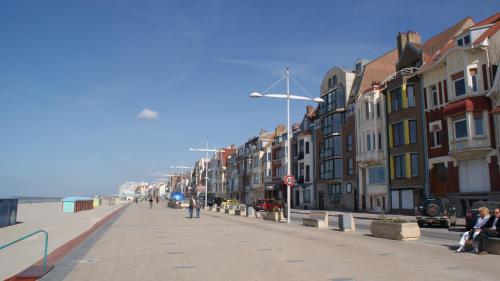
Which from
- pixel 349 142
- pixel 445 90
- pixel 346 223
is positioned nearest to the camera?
pixel 346 223

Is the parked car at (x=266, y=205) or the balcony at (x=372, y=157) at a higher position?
the balcony at (x=372, y=157)

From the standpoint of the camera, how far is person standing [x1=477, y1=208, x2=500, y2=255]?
11859 mm

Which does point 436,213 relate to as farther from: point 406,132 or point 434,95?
point 406,132

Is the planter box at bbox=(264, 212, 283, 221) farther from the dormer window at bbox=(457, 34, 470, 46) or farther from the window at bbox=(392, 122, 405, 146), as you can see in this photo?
the dormer window at bbox=(457, 34, 470, 46)

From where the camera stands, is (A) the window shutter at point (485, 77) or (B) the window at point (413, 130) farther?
(B) the window at point (413, 130)

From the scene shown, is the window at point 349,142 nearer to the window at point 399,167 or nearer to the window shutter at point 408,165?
the window at point 399,167

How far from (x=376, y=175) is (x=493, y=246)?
111ft

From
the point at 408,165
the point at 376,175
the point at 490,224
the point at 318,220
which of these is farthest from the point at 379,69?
the point at 490,224

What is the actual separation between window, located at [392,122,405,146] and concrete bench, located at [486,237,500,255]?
98.9 ft

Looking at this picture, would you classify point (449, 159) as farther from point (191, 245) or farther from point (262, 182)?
point (262, 182)

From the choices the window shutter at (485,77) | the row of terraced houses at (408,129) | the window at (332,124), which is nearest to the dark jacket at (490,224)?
the row of terraced houses at (408,129)

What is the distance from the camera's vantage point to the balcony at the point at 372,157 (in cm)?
4388

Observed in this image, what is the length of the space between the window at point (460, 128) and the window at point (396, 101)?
805 cm

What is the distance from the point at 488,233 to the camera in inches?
472
